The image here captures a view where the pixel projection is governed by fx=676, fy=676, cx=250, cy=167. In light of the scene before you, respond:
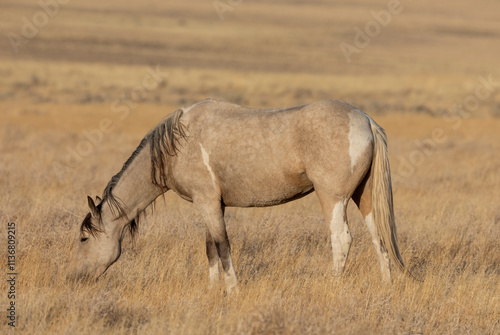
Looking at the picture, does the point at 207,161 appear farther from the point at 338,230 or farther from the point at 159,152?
the point at 338,230

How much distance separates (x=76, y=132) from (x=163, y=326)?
15.5 m

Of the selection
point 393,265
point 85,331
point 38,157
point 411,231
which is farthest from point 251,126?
point 38,157

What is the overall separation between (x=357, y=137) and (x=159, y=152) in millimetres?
1930

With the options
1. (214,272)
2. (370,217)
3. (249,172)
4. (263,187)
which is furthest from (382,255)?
(214,272)

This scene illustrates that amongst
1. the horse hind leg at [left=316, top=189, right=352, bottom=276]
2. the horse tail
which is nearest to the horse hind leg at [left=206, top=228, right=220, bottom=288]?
the horse hind leg at [left=316, top=189, right=352, bottom=276]

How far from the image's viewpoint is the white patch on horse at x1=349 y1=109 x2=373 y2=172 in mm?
6180

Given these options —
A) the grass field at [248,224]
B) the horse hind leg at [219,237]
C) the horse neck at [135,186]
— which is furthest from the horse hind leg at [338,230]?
the horse neck at [135,186]

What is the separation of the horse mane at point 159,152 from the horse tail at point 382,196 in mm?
1854

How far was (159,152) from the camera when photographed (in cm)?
664

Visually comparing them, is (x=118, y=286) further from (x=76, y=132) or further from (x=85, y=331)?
(x=76, y=132)

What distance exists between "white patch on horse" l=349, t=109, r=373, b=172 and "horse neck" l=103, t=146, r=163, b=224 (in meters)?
2.01

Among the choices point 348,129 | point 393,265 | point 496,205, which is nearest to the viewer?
point 348,129

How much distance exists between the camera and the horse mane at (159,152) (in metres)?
6.58

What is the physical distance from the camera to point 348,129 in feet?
20.4
